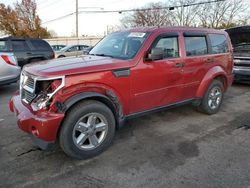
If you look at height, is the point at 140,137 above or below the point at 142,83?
below

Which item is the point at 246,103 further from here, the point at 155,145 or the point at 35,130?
the point at 35,130

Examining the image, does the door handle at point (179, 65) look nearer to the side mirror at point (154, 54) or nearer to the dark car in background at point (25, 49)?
the side mirror at point (154, 54)

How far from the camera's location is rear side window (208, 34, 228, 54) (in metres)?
4.96

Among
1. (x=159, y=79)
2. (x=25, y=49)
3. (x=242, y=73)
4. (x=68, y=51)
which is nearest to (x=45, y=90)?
(x=159, y=79)

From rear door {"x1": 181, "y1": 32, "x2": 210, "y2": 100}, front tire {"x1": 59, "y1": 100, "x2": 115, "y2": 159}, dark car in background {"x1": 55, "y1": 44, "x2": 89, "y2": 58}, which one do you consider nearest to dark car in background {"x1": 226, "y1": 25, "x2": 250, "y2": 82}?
rear door {"x1": 181, "y1": 32, "x2": 210, "y2": 100}

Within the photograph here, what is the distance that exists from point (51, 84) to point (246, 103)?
525cm

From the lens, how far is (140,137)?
155 inches

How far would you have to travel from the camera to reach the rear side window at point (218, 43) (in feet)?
16.3

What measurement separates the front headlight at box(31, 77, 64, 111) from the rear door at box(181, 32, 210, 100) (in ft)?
8.15

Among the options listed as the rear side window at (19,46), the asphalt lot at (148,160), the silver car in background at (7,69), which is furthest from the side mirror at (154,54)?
the rear side window at (19,46)

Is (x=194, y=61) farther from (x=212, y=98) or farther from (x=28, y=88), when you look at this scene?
(x=28, y=88)

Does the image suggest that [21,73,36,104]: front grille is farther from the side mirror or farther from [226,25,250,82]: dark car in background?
[226,25,250,82]: dark car in background

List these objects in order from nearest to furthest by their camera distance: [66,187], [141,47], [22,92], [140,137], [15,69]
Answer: [66,187] < [22,92] < [141,47] < [140,137] < [15,69]

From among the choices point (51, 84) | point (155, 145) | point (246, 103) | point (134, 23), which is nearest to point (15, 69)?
point (51, 84)
